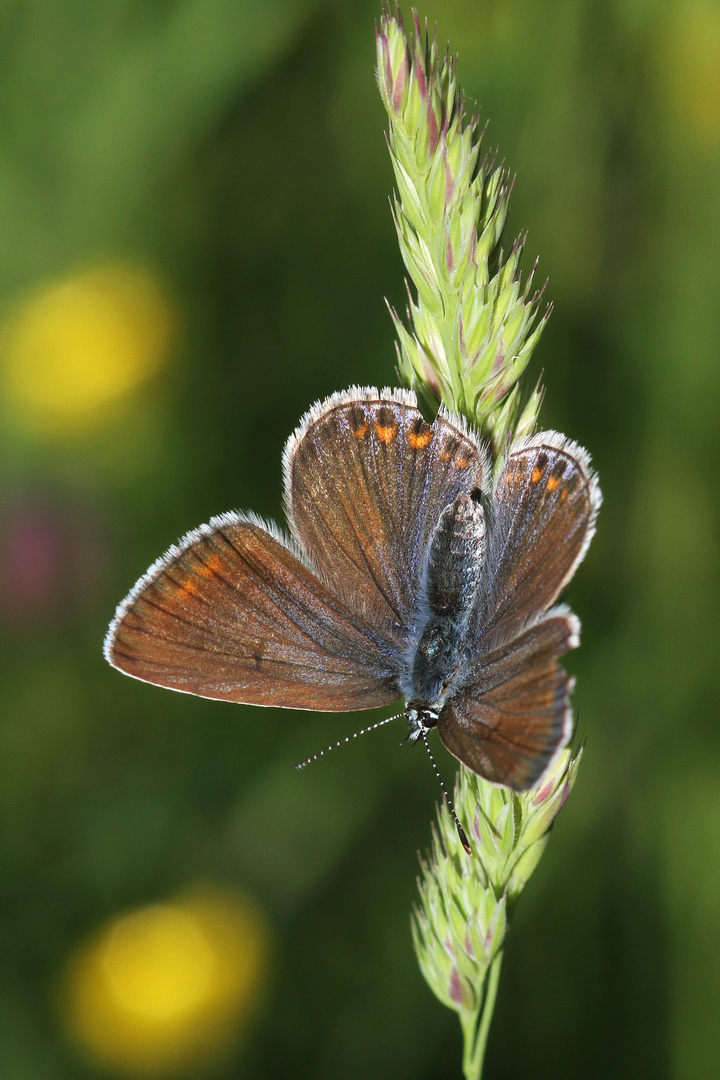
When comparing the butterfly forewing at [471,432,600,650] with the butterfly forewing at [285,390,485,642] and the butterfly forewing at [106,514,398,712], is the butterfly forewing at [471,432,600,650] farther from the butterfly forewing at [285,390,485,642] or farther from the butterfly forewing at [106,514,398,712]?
the butterfly forewing at [106,514,398,712]

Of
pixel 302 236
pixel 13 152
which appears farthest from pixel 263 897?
pixel 13 152

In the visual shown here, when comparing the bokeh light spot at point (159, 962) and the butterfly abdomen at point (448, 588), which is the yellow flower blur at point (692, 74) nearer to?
the butterfly abdomen at point (448, 588)

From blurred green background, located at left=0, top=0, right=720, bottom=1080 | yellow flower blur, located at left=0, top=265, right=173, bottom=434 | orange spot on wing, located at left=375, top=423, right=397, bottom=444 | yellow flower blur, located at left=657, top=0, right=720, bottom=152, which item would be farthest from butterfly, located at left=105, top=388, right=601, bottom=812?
yellow flower blur, located at left=657, top=0, right=720, bottom=152

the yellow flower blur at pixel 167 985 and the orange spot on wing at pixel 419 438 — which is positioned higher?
the orange spot on wing at pixel 419 438

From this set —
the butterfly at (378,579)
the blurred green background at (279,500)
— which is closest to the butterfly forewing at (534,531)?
the butterfly at (378,579)

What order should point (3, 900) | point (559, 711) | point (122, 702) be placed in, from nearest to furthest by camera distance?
point (559, 711)
point (3, 900)
point (122, 702)

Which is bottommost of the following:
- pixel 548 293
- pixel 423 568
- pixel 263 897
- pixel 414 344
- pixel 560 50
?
pixel 263 897

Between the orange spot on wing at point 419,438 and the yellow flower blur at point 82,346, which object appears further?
the yellow flower blur at point 82,346

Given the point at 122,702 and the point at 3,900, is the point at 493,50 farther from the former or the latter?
the point at 3,900
